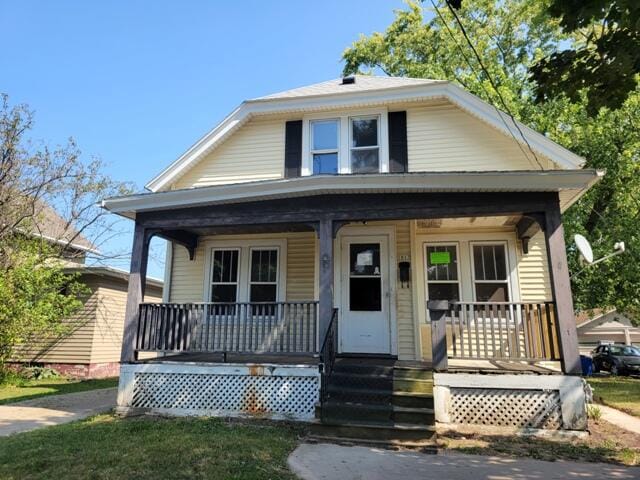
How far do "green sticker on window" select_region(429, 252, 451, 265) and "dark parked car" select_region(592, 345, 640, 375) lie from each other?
15352 mm

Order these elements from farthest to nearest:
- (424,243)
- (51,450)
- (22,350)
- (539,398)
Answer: (22,350), (424,243), (539,398), (51,450)

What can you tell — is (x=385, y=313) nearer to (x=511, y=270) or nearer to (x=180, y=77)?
(x=511, y=270)

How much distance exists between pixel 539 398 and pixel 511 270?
284 cm

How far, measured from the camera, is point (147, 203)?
742 cm

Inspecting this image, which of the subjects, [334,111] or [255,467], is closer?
[255,467]

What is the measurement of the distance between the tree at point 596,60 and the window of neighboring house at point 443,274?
4231mm

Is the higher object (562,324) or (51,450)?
(562,324)

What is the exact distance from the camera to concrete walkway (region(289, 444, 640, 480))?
4168 mm

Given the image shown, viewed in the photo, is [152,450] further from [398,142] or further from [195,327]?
[398,142]

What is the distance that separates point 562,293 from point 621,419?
3013mm

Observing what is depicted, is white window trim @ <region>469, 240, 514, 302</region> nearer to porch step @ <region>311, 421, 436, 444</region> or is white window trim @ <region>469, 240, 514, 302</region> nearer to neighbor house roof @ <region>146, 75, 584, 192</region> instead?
neighbor house roof @ <region>146, 75, 584, 192</region>

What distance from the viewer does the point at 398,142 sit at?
872 centimetres

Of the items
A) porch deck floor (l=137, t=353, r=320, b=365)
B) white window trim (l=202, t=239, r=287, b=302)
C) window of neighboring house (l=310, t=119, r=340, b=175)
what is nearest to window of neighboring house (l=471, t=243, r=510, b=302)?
window of neighboring house (l=310, t=119, r=340, b=175)

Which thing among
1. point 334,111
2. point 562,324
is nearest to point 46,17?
point 334,111
